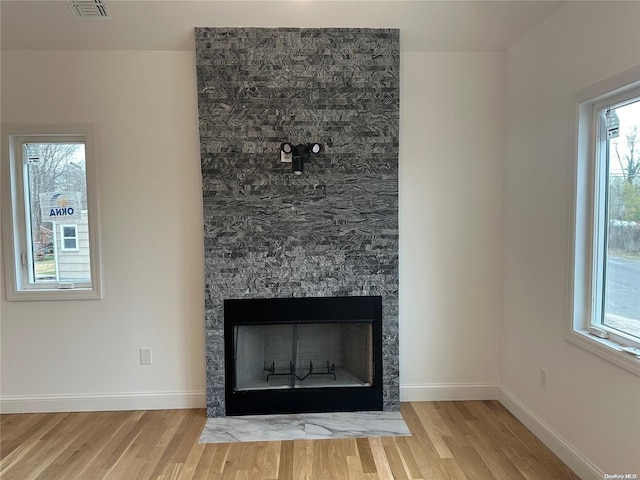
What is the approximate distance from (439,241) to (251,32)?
6.50ft

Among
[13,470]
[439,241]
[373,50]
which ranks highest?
[373,50]

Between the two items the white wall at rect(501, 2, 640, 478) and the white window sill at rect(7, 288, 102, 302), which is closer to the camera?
the white wall at rect(501, 2, 640, 478)

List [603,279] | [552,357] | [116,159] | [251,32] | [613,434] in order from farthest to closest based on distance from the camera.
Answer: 1. [116,159]
2. [251,32]
3. [552,357]
4. [603,279]
5. [613,434]

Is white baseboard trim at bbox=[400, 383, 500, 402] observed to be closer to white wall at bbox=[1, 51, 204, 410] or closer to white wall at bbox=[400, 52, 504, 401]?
white wall at bbox=[400, 52, 504, 401]

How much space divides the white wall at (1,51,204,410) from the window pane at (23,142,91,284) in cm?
20

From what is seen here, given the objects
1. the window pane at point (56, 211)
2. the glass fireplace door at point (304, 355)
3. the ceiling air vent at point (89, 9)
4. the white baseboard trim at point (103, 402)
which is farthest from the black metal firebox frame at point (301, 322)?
the ceiling air vent at point (89, 9)

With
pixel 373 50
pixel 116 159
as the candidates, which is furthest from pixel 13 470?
pixel 373 50

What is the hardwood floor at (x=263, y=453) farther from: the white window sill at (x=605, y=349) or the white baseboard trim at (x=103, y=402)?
the white window sill at (x=605, y=349)

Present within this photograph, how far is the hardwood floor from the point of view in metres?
2.13

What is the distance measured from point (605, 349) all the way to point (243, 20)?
9.24 feet

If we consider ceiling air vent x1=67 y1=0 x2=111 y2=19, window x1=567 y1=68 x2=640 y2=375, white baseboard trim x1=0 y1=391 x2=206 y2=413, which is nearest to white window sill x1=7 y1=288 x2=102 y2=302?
white baseboard trim x1=0 y1=391 x2=206 y2=413

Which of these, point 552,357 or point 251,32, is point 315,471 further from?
point 251,32

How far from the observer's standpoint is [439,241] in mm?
2941

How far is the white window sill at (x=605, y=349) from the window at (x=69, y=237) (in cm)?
333
